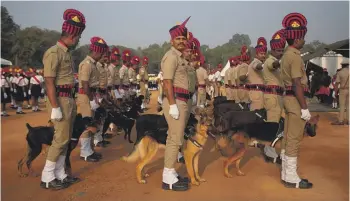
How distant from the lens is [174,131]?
5117 millimetres

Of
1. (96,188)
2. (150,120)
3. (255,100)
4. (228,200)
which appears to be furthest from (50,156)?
(255,100)

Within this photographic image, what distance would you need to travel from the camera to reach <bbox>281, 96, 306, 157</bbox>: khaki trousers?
5.18 metres

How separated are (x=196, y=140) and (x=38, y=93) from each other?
46.6 ft

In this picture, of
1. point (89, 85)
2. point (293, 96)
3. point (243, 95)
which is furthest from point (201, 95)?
point (293, 96)

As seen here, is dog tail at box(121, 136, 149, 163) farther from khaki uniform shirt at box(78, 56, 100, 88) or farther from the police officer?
the police officer

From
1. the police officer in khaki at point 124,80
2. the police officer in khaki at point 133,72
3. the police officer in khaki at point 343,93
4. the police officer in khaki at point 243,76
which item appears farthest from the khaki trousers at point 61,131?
the police officer in khaki at point 343,93

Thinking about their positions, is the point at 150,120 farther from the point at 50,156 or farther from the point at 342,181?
the point at 342,181

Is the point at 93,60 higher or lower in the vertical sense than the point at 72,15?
lower

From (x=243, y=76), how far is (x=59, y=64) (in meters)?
4.98

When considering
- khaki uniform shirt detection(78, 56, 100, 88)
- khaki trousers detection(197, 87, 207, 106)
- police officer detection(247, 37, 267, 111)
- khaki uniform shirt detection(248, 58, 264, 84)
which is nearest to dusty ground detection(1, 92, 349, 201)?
police officer detection(247, 37, 267, 111)

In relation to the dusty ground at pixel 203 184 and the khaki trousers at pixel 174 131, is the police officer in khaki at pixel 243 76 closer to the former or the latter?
the dusty ground at pixel 203 184

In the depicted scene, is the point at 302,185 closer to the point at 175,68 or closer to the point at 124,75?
the point at 175,68

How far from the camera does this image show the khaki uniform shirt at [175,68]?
16.5ft

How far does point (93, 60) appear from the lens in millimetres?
6977
